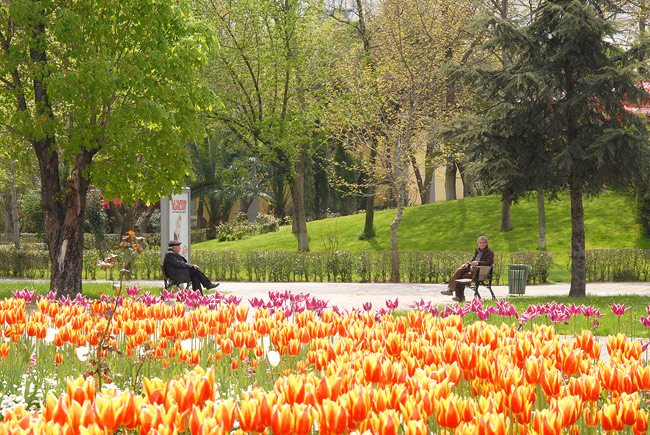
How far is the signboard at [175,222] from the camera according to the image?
18328 mm

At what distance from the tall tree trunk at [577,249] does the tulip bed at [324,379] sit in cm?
959

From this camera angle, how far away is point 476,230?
29.4 meters

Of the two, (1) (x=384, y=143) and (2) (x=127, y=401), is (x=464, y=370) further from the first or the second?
(1) (x=384, y=143)

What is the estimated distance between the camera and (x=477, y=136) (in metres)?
15.9

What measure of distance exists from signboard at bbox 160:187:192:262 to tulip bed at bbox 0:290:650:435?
1160 cm

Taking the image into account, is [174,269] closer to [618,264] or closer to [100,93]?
[100,93]

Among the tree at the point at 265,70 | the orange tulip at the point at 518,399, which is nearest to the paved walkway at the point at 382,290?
the tree at the point at 265,70

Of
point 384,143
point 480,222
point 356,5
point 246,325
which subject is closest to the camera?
point 246,325

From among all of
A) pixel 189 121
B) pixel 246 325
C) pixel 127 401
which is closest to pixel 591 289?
pixel 189 121

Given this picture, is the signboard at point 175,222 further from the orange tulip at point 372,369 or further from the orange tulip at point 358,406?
the orange tulip at point 358,406

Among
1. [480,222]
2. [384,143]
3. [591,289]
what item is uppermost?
[384,143]

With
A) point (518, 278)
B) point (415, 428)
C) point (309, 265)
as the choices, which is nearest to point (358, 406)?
point (415, 428)

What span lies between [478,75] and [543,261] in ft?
22.7

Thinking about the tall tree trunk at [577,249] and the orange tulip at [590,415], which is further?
the tall tree trunk at [577,249]
